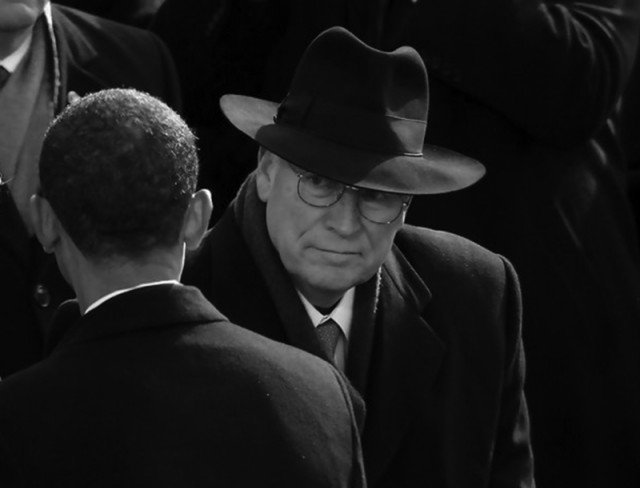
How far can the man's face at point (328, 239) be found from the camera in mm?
4043

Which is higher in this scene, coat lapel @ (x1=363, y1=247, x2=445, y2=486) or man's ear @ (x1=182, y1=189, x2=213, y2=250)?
man's ear @ (x1=182, y1=189, x2=213, y2=250)

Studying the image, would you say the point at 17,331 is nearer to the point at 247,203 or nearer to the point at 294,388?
the point at 247,203

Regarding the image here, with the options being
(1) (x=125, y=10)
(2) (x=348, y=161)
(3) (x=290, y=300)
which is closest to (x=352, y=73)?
(2) (x=348, y=161)

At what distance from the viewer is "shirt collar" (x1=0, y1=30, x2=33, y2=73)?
14.8 ft

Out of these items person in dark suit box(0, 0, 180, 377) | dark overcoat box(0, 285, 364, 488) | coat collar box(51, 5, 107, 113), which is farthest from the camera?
coat collar box(51, 5, 107, 113)

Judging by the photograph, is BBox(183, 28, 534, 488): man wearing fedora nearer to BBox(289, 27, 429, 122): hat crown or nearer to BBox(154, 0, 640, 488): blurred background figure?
BBox(289, 27, 429, 122): hat crown

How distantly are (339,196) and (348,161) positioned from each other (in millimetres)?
84

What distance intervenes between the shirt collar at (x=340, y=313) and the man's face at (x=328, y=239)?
9 centimetres

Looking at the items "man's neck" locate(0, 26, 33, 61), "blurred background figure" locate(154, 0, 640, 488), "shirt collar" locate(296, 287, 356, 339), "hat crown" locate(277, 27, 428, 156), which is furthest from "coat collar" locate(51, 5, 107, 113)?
"shirt collar" locate(296, 287, 356, 339)

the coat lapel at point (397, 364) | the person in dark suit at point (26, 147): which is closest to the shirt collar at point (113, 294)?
the coat lapel at point (397, 364)

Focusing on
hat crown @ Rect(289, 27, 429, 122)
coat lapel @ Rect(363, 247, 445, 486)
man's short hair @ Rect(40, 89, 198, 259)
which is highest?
man's short hair @ Rect(40, 89, 198, 259)

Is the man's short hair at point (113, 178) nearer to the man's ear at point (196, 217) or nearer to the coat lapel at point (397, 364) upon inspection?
the man's ear at point (196, 217)

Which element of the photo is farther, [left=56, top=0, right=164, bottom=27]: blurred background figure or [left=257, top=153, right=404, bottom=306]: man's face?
[left=56, top=0, right=164, bottom=27]: blurred background figure

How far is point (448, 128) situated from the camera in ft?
16.0
